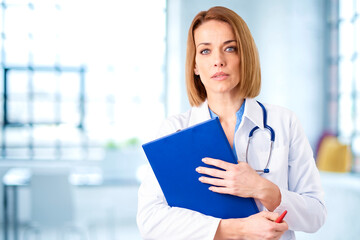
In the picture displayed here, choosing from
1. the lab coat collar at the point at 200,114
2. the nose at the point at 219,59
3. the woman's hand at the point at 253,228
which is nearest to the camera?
the woman's hand at the point at 253,228

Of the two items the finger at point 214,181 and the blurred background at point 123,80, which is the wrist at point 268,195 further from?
the blurred background at point 123,80

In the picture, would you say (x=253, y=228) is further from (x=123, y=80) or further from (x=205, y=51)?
(x=123, y=80)

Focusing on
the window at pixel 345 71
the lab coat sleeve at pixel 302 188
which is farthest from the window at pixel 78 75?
the lab coat sleeve at pixel 302 188

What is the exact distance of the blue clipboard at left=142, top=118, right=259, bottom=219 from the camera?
2.85 feet

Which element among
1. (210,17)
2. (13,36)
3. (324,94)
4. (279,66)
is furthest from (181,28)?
(210,17)

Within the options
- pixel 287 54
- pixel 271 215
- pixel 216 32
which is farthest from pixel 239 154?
pixel 287 54

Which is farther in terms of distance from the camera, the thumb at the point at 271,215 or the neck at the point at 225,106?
the neck at the point at 225,106

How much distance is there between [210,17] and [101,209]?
3.87m

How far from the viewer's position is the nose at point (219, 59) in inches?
37.7

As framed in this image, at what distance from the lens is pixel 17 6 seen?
5.49 metres

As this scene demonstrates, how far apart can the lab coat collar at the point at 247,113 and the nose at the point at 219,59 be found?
162mm

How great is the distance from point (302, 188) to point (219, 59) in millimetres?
428

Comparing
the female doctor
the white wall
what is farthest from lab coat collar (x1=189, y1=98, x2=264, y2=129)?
the white wall

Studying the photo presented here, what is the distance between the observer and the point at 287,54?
16.0 ft
